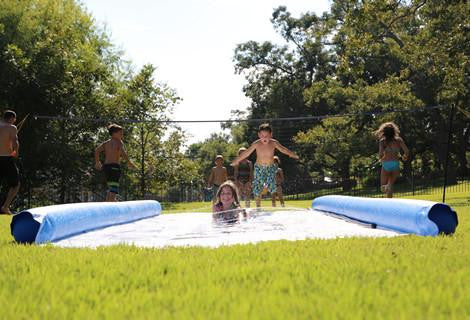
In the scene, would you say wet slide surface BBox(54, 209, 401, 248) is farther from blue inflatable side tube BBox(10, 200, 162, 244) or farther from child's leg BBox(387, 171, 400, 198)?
child's leg BBox(387, 171, 400, 198)

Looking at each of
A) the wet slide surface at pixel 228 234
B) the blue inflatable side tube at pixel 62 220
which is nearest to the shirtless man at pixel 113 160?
the blue inflatable side tube at pixel 62 220

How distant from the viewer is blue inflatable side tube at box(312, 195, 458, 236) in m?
4.22

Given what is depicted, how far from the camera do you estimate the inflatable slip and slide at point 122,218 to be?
13.8ft

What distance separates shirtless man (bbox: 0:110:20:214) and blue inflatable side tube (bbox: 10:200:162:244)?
2296 mm

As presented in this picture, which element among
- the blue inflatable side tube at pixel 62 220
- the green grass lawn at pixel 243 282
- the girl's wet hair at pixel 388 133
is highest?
the girl's wet hair at pixel 388 133

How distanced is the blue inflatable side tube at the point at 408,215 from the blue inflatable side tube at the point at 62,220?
301cm

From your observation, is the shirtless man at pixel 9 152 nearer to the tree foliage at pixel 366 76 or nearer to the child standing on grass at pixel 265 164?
the child standing on grass at pixel 265 164

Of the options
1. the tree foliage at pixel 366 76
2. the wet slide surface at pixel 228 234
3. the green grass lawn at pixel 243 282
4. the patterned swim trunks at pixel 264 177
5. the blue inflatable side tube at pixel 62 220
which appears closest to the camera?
the green grass lawn at pixel 243 282

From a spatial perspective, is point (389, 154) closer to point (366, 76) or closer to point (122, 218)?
point (122, 218)

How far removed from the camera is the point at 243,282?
2.47 m

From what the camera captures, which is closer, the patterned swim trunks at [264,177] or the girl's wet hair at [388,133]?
the girl's wet hair at [388,133]

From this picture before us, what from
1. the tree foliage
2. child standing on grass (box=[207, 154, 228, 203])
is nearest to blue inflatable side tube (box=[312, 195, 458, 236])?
child standing on grass (box=[207, 154, 228, 203])

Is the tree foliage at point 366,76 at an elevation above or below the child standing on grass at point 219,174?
above

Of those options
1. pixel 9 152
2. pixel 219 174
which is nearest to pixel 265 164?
pixel 219 174
